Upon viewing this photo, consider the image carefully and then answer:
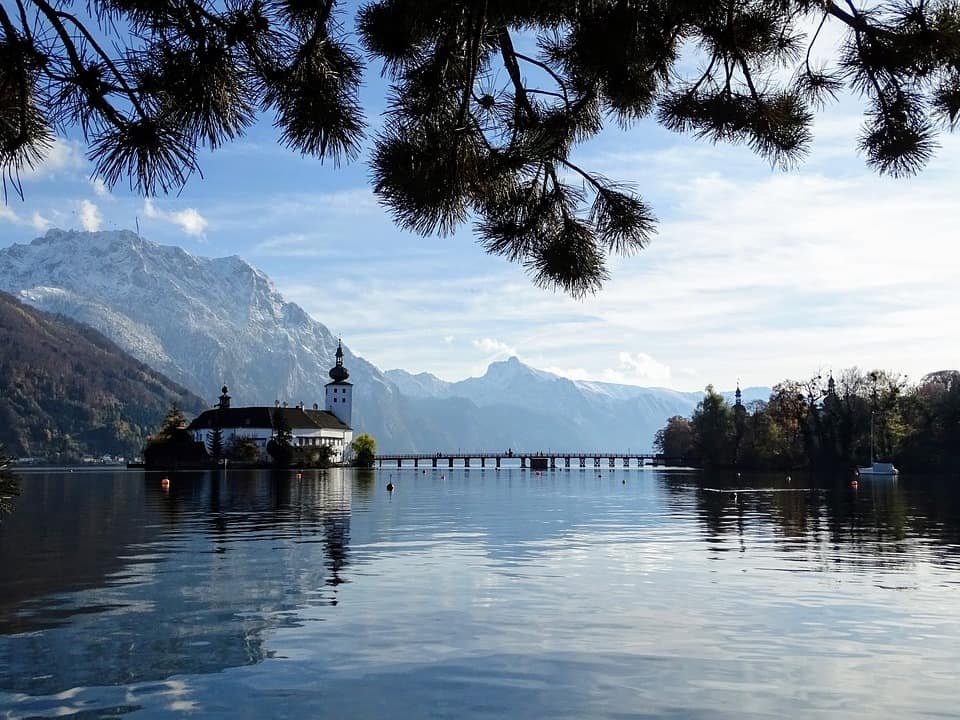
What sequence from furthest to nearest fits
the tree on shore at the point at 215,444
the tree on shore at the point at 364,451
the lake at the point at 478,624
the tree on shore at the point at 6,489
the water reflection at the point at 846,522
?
the tree on shore at the point at 364,451, the tree on shore at the point at 215,444, the water reflection at the point at 846,522, the lake at the point at 478,624, the tree on shore at the point at 6,489

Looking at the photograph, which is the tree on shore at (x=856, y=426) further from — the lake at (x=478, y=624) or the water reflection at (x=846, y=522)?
the lake at (x=478, y=624)

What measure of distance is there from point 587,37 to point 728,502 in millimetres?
63193

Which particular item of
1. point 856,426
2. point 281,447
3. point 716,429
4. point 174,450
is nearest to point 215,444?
point 174,450

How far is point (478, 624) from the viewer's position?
61.9ft

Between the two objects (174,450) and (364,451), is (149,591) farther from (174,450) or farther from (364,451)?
(364,451)

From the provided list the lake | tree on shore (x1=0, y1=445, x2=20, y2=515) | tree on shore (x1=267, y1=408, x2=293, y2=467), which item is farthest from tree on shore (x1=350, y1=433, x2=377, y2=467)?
tree on shore (x1=0, y1=445, x2=20, y2=515)

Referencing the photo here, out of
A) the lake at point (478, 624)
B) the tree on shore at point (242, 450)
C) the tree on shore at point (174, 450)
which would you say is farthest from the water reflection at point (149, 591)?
the tree on shore at point (174, 450)

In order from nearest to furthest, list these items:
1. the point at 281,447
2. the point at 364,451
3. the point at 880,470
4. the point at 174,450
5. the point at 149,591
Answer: the point at 149,591 → the point at 880,470 → the point at 281,447 → the point at 174,450 → the point at 364,451

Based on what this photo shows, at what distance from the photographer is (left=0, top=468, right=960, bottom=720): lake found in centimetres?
1323

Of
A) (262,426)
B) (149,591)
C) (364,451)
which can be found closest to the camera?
(149,591)

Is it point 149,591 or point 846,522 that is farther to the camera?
point 846,522

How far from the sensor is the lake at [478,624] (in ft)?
43.4

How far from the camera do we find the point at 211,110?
7.66m

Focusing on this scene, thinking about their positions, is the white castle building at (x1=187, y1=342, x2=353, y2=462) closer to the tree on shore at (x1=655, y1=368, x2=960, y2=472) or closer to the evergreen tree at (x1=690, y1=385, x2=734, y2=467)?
the evergreen tree at (x1=690, y1=385, x2=734, y2=467)
